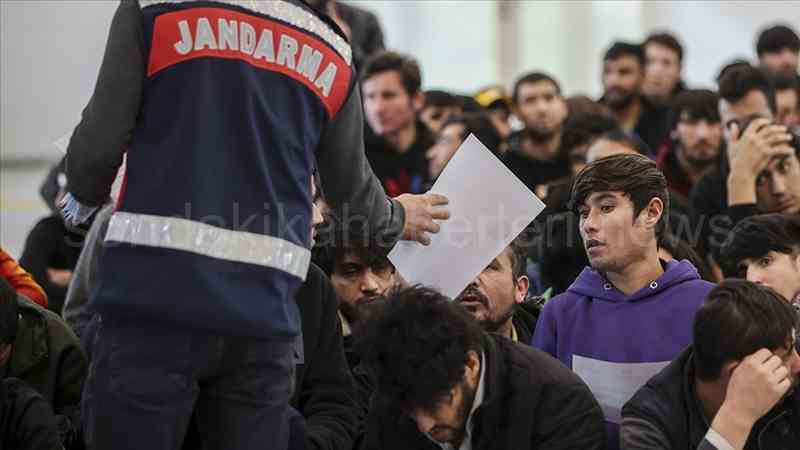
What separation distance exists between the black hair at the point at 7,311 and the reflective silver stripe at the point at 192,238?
935mm

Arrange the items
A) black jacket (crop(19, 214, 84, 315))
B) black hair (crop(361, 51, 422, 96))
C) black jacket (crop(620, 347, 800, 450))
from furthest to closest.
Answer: black hair (crop(361, 51, 422, 96)) < black jacket (crop(19, 214, 84, 315)) < black jacket (crop(620, 347, 800, 450))

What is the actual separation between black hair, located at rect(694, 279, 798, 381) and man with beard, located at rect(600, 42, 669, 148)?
14.7ft

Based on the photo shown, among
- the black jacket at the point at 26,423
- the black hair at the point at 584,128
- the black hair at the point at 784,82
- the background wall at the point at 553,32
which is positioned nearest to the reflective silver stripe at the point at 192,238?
the black jacket at the point at 26,423

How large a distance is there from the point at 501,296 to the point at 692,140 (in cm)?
280

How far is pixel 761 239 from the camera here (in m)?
4.07

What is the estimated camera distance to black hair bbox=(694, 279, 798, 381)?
2.98m

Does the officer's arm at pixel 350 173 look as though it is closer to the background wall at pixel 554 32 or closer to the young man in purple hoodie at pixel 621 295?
the young man in purple hoodie at pixel 621 295

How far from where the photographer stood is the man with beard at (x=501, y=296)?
12.6ft

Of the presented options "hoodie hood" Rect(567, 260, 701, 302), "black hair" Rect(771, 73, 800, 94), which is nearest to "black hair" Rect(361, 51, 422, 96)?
"black hair" Rect(771, 73, 800, 94)

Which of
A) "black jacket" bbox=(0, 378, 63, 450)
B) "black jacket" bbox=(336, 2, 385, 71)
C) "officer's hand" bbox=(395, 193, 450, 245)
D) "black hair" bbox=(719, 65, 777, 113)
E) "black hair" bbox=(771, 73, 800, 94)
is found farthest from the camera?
"black jacket" bbox=(336, 2, 385, 71)

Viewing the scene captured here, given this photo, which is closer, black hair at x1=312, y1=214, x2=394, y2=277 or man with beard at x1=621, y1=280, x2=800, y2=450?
man with beard at x1=621, y1=280, x2=800, y2=450

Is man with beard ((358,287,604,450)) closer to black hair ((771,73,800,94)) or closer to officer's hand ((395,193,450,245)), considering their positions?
officer's hand ((395,193,450,245))

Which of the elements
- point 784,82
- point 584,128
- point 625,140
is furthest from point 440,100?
point 625,140

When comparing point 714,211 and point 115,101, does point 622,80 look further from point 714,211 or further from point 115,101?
point 115,101
